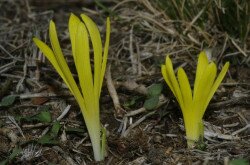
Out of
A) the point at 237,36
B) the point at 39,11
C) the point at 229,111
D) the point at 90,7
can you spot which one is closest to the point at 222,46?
the point at 237,36

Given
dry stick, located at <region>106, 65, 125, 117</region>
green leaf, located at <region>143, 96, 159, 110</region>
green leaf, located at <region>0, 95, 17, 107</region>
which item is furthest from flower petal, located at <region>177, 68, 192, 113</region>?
green leaf, located at <region>0, 95, 17, 107</region>

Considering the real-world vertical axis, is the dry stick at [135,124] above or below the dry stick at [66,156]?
above

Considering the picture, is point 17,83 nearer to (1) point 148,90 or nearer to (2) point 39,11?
(1) point 148,90

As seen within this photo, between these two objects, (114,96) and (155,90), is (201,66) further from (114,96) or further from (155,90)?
(114,96)

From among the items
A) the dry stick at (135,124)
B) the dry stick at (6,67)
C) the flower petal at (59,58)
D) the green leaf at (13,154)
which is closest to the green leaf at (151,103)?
the dry stick at (135,124)

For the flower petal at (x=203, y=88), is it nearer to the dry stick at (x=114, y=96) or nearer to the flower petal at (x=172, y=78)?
the flower petal at (x=172, y=78)
